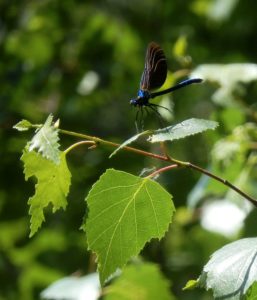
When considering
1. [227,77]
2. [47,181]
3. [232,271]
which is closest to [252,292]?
[232,271]

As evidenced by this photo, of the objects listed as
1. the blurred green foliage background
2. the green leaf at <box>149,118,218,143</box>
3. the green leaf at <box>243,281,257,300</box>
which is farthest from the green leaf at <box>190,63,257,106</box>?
the green leaf at <box>243,281,257,300</box>

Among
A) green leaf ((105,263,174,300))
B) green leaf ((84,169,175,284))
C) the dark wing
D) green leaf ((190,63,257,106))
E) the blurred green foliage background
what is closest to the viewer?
green leaf ((84,169,175,284))

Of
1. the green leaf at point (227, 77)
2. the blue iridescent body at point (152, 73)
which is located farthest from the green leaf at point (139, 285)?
the blue iridescent body at point (152, 73)

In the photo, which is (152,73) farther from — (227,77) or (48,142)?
(227,77)

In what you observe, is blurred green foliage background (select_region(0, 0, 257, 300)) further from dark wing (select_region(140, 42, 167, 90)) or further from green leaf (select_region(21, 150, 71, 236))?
green leaf (select_region(21, 150, 71, 236))

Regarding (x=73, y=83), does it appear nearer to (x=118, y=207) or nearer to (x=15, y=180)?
(x=15, y=180)
